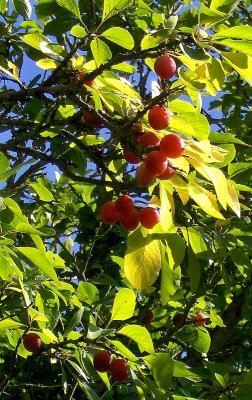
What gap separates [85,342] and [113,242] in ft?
6.56

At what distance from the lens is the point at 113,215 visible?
1.35m

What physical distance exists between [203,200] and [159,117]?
17cm

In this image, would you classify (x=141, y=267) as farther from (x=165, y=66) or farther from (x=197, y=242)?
(x=165, y=66)

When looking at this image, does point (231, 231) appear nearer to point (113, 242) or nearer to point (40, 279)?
point (40, 279)

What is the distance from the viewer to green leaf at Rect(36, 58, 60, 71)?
57.3 inches

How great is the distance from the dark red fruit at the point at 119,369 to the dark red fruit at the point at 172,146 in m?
0.71

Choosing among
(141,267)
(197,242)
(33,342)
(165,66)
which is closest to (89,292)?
(33,342)

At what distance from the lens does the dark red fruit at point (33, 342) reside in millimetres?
1848

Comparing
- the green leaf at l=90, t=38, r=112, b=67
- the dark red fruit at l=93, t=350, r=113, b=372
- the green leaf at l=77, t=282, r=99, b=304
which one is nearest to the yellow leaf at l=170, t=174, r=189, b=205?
the green leaf at l=90, t=38, r=112, b=67

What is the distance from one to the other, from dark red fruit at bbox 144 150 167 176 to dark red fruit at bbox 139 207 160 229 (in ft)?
0.43

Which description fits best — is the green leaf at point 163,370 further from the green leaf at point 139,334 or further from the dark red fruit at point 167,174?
the dark red fruit at point 167,174

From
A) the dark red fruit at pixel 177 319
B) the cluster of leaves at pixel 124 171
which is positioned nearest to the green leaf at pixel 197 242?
the cluster of leaves at pixel 124 171

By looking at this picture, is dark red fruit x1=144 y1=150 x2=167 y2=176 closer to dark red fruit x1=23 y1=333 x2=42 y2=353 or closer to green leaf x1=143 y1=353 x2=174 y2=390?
green leaf x1=143 y1=353 x2=174 y2=390

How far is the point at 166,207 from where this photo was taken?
3.97 feet
